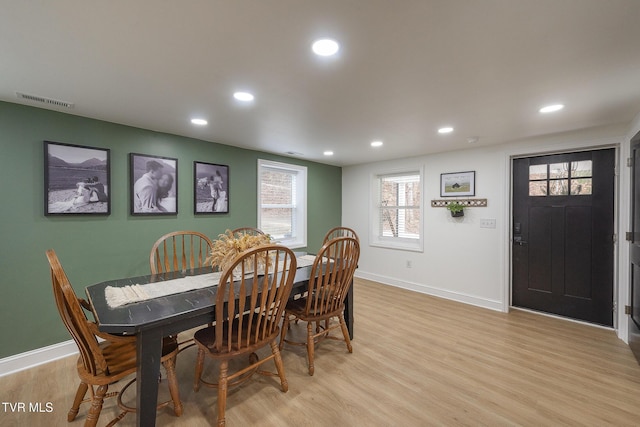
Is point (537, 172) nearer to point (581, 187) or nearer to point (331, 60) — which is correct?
point (581, 187)

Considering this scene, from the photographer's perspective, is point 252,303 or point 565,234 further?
point 565,234

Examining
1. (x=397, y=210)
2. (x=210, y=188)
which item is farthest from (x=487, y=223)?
(x=210, y=188)

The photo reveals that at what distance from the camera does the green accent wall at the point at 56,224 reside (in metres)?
2.21

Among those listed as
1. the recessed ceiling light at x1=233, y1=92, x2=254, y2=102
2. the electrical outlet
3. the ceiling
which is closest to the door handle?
the electrical outlet

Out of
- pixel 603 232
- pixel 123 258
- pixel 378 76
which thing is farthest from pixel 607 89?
pixel 123 258

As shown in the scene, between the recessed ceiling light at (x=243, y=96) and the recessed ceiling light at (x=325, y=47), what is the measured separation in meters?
0.76

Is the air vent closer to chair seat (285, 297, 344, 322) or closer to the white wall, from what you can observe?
chair seat (285, 297, 344, 322)

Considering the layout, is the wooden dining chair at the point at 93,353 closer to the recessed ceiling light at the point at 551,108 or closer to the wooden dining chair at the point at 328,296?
the wooden dining chair at the point at 328,296

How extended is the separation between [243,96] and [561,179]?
3666 mm

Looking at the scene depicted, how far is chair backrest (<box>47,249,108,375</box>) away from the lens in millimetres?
1259

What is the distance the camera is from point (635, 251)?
240cm

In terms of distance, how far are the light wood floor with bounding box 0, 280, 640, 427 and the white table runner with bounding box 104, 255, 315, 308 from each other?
78 centimetres

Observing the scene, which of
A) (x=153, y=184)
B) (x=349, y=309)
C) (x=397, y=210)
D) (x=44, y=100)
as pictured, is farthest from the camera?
(x=397, y=210)

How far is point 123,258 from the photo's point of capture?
9.09 ft
